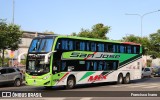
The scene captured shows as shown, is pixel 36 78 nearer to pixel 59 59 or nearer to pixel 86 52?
pixel 59 59

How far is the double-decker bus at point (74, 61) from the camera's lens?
22.8 metres

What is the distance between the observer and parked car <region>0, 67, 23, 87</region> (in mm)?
26094

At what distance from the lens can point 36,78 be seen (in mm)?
22797

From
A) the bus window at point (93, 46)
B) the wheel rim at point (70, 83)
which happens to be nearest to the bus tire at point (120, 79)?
the bus window at point (93, 46)

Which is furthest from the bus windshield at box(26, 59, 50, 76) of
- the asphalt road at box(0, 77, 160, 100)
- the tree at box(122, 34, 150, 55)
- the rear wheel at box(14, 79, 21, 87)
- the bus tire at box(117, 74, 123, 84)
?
the tree at box(122, 34, 150, 55)

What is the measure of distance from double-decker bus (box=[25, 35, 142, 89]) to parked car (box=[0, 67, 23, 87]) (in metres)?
3.45

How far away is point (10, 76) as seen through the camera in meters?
27.0

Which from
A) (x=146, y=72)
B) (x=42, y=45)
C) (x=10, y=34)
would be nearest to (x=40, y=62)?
(x=42, y=45)

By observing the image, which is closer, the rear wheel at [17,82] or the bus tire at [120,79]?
the rear wheel at [17,82]

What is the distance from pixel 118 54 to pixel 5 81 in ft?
31.3

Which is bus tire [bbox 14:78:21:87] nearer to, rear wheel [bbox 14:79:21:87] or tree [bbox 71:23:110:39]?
rear wheel [bbox 14:79:21:87]

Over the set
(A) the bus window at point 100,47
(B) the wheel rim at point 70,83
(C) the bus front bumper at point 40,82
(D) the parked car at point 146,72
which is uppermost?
(A) the bus window at point 100,47

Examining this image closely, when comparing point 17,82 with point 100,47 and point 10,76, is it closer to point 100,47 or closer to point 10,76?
point 10,76

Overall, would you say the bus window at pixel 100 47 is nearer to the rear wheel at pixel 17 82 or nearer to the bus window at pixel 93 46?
the bus window at pixel 93 46
